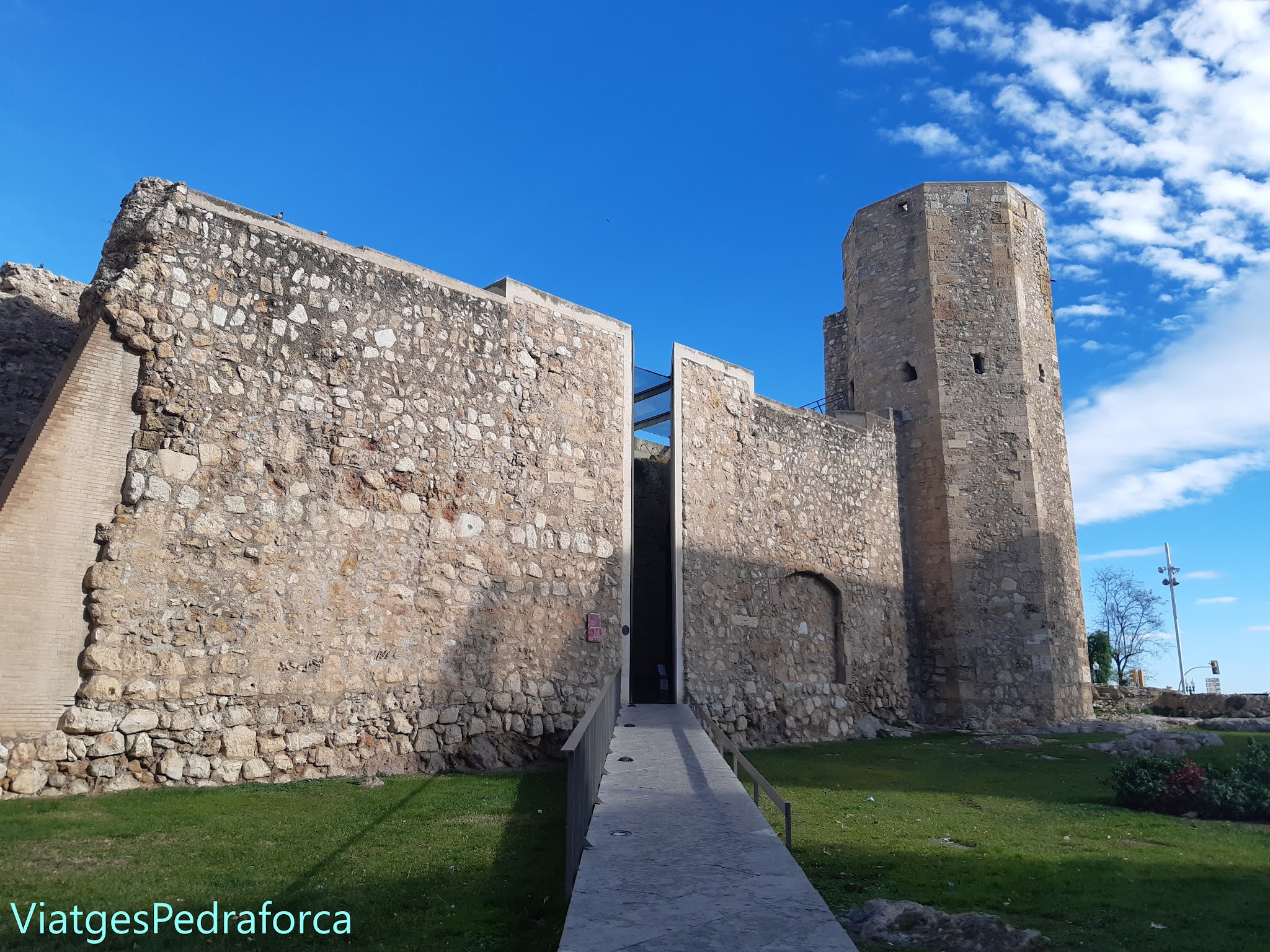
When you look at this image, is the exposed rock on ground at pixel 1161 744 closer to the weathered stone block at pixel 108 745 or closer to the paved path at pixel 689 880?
the paved path at pixel 689 880

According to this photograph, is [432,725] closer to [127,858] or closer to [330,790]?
[330,790]

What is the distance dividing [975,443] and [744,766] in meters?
12.2

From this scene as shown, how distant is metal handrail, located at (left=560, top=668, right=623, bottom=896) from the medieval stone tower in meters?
11.5

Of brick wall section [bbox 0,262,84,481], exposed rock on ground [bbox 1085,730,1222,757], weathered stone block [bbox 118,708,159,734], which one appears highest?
brick wall section [bbox 0,262,84,481]

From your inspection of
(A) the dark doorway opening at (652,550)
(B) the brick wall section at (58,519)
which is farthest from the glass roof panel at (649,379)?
(B) the brick wall section at (58,519)

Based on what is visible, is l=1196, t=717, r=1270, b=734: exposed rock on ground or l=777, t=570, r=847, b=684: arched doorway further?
l=1196, t=717, r=1270, b=734: exposed rock on ground

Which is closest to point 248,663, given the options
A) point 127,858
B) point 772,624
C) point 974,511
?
point 127,858

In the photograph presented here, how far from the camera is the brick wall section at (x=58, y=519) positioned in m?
7.09

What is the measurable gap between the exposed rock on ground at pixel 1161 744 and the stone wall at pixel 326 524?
7.19 meters

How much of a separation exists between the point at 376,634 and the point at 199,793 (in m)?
2.45

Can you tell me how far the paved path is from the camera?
3271mm

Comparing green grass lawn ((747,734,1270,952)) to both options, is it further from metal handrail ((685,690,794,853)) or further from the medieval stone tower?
the medieval stone tower

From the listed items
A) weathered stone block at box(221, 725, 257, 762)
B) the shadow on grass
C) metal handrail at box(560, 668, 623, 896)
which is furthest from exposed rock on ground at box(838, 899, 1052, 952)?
weathered stone block at box(221, 725, 257, 762)

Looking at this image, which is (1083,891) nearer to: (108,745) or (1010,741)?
(108,745)
